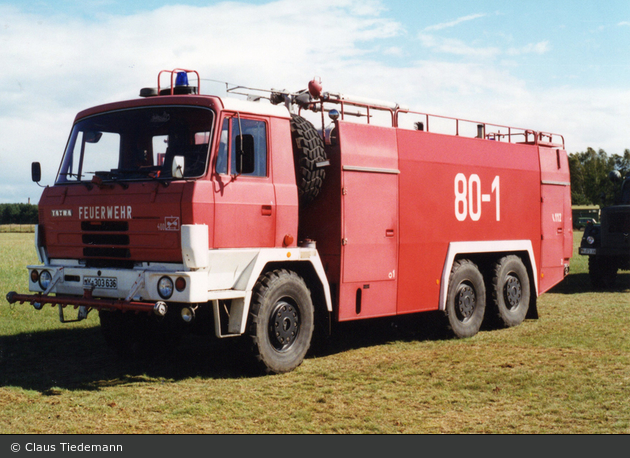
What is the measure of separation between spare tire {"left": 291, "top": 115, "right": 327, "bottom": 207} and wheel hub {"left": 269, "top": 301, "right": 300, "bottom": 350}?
1.34 m

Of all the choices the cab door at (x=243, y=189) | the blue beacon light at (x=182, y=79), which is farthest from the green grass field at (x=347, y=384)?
the blue beacon light at (x=182, y=79)

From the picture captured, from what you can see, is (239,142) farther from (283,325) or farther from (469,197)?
(469,197)

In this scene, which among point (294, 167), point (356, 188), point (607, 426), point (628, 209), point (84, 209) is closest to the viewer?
point (607, 426)

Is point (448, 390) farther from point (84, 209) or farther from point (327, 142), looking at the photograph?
point (84, 209)

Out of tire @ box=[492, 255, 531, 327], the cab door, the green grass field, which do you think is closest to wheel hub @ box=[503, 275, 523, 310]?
tire @ box=[492, 255, 531, 327]

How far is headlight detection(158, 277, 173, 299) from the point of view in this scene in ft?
23.4

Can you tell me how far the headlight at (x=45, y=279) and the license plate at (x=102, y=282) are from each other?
614 millimetres

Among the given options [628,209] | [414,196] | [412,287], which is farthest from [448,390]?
[628,209]

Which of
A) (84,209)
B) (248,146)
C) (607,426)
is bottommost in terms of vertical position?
(607,426)

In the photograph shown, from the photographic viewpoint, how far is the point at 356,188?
29.3ft

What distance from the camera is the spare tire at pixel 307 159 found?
27.6 ft
